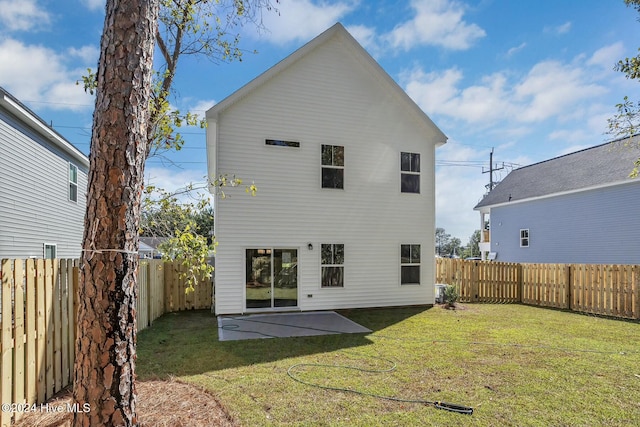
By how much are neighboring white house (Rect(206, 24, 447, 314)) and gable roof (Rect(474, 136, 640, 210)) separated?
8.63 m

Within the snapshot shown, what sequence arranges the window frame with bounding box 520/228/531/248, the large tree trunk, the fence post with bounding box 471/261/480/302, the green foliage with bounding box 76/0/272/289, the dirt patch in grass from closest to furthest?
the large tree trunk
the dirt patch in grass
the green foliage with bounding box 76/0/272/289
the fence post with bounding box 471/261/480/302
the window frame with bounding box 520/228/531/248

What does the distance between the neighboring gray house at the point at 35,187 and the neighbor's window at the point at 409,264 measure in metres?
11.4

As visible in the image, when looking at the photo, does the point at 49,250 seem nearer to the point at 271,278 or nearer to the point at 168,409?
the point at 271,278

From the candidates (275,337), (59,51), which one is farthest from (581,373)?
(59,51)

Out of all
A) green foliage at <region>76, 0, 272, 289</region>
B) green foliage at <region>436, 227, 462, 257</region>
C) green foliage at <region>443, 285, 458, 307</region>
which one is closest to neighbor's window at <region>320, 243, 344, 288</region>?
green foliage at <region>443, 285, 458, 307</region>

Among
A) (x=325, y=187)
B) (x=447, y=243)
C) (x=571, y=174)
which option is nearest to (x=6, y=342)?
(x=325, y=187)

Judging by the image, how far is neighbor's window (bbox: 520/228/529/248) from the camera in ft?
63.7

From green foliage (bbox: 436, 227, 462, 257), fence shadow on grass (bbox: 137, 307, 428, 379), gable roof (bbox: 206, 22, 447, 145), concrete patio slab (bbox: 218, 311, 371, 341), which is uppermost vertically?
gable roof (bbox: 206, 22, 447, 145)

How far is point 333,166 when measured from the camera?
10828mm

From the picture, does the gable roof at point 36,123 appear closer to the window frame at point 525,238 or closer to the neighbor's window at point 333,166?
the neighbor's window at point 333,166

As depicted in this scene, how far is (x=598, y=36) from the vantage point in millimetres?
9633

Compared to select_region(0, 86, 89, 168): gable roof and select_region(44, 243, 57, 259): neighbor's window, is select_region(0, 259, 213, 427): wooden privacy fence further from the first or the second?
select_region(44, 243, 57, 259): neighbor's window

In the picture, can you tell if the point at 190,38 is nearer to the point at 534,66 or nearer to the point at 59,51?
the point at 59,51

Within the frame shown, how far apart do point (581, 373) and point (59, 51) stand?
12.7 m
